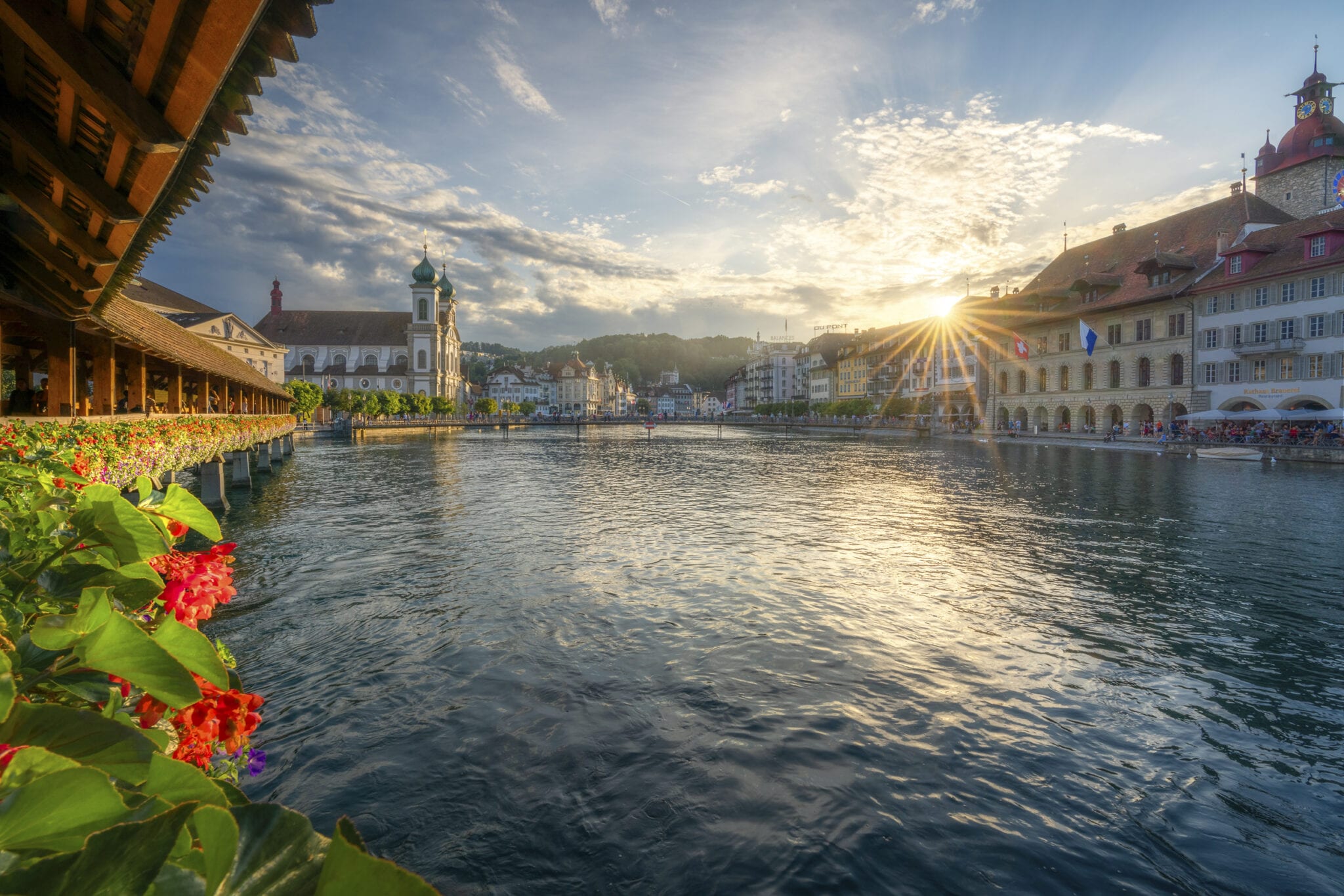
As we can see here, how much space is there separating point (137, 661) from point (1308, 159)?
84.8 meters

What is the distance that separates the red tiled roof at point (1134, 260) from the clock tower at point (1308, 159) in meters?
10.3

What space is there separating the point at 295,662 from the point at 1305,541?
798 inches

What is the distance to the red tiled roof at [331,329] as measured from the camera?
118812mm

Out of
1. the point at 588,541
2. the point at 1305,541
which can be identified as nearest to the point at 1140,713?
the point at 588,541

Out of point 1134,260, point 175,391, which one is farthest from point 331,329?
point 1134,260

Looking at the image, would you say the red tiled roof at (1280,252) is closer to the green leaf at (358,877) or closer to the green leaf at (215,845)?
the green leaf at (358,877)

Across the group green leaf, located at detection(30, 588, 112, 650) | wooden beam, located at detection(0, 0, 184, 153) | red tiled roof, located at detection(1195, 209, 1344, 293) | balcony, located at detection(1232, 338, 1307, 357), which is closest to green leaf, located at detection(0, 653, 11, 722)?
green leaf, located at detection(30, 588, 112, 650)

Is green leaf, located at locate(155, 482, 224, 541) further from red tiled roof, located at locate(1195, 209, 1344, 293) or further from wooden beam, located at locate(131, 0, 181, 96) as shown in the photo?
red tiled roof, located at locate(1195, 209, 1344, 293)

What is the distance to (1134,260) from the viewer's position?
196 feet

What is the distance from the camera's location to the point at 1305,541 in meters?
15.0

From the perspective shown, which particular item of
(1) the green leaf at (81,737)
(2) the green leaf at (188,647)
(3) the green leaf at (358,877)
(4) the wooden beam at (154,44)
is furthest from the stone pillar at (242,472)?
(3) the green leaf at (358,877)

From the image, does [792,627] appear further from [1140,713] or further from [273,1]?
[273,1]

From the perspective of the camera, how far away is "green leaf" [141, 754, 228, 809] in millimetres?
1029

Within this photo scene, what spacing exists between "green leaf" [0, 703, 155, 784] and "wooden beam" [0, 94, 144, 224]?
8.62m
